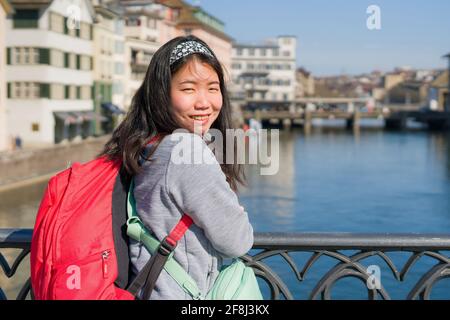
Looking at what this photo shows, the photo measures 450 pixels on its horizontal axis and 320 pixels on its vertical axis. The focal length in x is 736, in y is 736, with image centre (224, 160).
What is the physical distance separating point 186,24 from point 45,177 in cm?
5505

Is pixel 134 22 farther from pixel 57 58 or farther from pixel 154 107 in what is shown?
pixel 154 107

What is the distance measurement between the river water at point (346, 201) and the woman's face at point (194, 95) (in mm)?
9569

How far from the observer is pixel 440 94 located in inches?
4793

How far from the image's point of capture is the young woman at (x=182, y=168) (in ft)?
7.27

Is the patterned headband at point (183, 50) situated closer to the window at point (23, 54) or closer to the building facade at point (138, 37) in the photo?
the window at point (23, 54)

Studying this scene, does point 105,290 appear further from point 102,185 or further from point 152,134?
point 152,134

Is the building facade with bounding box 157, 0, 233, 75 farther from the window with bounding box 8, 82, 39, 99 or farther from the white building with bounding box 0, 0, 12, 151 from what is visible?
the white building with bounding box 0, 0, 12, 151

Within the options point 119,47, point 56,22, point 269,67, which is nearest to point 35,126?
point 56,22

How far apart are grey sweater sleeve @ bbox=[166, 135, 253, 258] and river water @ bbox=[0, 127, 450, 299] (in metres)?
9.76

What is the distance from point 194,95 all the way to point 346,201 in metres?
28.3

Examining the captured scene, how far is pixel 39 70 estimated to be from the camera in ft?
135

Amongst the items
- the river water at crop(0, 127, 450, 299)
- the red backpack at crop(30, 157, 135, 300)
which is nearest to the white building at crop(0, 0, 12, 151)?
the river water at crop(0, 127, 450, 299)

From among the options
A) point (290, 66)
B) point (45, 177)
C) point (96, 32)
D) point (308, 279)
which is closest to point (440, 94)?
point (290, 66)

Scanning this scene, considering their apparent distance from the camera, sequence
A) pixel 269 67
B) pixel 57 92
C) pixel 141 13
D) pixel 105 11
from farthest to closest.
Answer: pixel 269 67, pixel 141 13, pixel 105 11, pixel 57 92
